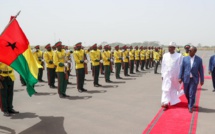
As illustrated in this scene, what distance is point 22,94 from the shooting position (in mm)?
9867

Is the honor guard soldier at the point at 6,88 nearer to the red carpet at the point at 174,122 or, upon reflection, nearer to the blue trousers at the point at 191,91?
the red carpet at the point at 174,122

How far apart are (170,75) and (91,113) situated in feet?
8.97

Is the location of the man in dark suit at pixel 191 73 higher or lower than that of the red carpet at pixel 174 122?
higher

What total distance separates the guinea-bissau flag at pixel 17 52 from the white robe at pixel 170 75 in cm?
395

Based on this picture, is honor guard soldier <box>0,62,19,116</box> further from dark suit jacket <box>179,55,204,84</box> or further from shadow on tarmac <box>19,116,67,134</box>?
dark suit jacket <box>179,55,204,84</box>

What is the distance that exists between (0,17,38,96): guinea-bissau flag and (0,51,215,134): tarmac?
1.07 metres

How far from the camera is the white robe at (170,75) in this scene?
7266 millimetres

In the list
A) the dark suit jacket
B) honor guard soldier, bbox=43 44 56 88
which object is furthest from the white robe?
honor guard soldier, bbox=43 44 56 88

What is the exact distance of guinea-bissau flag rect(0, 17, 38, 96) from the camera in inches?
215

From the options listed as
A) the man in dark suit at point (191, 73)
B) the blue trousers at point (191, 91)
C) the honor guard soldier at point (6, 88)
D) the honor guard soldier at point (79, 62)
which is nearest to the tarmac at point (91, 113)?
the honor guard soldier at point (6, 88)

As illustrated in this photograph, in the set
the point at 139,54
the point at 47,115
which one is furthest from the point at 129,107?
the point at 139,54

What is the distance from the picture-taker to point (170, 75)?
24.0ft

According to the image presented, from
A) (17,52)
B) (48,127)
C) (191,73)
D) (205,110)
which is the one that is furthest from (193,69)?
(17,52)

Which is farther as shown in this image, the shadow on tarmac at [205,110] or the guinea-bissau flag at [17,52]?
the shadow on tarmac at [205,110]
